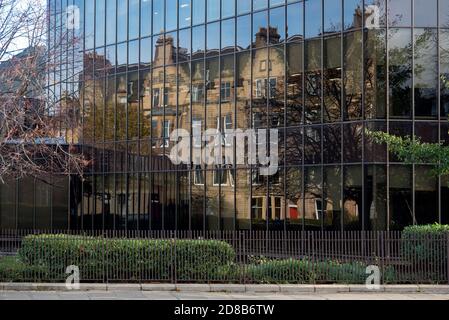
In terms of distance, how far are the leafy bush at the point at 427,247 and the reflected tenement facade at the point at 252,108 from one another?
22.1 ft

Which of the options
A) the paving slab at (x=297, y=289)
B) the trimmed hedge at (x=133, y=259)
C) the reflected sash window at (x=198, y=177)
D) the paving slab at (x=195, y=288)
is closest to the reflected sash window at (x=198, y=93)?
the reflected sash window at (x=198, y=177)

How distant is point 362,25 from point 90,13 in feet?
55.6

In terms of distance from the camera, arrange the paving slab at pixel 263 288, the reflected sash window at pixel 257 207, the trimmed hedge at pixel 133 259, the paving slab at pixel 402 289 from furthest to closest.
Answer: the reflected sash window at pixel 257 207 < the trimmed hedge at pixel 133 259 < the paving slab at pixel 402 289 < the paving slab at pixel 263 288

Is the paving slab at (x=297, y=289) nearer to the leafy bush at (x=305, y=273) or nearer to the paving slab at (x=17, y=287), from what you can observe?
the leafy bush at (x=305, y=273)

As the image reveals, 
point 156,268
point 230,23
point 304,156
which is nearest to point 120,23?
point 230,23

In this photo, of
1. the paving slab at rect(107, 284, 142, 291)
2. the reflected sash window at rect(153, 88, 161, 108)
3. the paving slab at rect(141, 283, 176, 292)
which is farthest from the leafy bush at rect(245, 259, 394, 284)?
the reflected sash window at rect(153, 88, 161, 108)

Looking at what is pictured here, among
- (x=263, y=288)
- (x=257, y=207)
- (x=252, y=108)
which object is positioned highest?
(x=252, y=108)

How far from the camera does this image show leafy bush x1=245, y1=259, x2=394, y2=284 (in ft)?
56.1

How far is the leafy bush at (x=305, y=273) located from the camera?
674 inches

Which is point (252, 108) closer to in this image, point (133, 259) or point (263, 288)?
point (133, 259)

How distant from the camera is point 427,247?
57.3ft

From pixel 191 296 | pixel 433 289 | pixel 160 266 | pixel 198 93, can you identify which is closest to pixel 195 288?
pixel 191 296

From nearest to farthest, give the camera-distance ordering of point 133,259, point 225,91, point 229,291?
point 229,291 → point 133,259 → point 225,91

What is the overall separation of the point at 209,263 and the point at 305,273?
8.01 feet
